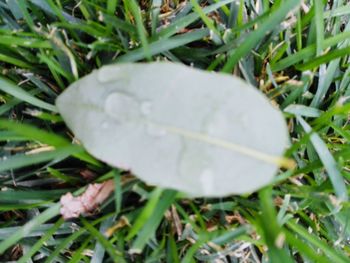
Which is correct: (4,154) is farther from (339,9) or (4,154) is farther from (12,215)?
(339,9)

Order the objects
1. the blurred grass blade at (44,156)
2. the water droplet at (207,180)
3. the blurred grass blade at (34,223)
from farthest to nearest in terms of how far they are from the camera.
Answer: the blurred grass blade at (34,223) < the blurred grass blade at (44,156) < the water droplet at (207,180)

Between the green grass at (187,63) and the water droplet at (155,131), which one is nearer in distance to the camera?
the water droplet at (155,131)

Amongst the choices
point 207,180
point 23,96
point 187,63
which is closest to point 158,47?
point 187,63

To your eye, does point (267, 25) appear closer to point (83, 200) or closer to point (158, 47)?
point (158, 47)

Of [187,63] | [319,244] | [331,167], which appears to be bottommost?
[319,244]

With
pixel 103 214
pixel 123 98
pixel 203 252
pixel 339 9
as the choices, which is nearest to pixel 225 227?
pixel 203 252

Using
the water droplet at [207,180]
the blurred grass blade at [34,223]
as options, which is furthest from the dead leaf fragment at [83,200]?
the water droplet at [207,180]

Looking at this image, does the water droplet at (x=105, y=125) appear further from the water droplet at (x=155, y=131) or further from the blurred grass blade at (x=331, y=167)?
the blurred grass blade at (x=331, y=167)
